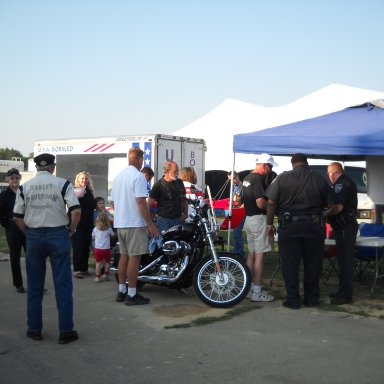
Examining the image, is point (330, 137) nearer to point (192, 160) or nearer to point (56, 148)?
point (192, 160)

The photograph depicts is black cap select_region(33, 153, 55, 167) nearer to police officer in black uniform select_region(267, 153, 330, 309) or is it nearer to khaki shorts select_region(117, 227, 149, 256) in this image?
khaki shorts select_region(117, 227, 149, 256)

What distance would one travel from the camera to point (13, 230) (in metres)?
7.63

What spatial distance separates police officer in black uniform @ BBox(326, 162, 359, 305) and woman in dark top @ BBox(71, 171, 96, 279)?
3940mm

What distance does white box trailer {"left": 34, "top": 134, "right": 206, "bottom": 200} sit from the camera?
13.3m

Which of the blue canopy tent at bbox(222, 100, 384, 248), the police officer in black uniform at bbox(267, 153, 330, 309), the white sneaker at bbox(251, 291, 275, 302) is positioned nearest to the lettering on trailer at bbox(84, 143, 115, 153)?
the blue canopy tent at bbox(222, 100, 384, 248)

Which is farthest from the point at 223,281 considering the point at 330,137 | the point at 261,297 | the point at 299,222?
the point at 330,137

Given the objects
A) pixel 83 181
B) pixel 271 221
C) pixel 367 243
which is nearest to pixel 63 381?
pixel 271 221

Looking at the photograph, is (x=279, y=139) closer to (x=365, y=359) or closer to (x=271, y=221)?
(x=271, y=221)

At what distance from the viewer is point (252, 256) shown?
7.31m

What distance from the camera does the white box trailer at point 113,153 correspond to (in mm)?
13305

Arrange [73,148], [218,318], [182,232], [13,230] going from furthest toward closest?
[73,148], [13,230], [182,232], [218,318]

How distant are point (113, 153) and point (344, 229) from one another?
8761 millimetres

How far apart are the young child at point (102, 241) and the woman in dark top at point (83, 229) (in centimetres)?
37

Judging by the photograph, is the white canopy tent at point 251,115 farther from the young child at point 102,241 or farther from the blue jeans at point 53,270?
the blue jeans at point 53,270
